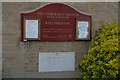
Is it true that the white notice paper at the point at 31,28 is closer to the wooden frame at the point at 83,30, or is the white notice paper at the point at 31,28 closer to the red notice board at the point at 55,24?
the red notice board at the point at 55,24

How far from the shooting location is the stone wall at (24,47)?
246 inches

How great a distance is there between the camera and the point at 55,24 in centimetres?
634

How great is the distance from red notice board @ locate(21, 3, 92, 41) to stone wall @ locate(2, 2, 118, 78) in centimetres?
19

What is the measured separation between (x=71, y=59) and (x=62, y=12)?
1.62 m

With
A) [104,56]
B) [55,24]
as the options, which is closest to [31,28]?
[55,24]

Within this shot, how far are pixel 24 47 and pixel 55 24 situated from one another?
4.18 ft

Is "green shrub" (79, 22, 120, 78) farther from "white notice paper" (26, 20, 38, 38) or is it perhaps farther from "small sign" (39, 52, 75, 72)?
"white notice paper" (26, 20, 38, 38)

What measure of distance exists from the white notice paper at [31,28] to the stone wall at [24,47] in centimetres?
27

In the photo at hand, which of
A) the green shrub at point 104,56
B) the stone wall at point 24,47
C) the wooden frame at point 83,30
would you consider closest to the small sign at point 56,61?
the stone wall at point 24,47

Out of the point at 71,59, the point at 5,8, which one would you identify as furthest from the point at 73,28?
the point at 5,8

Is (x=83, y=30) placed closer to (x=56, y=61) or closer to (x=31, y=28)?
(x=56, y=61)

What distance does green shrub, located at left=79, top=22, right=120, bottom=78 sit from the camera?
221 inches

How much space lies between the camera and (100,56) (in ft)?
18.9

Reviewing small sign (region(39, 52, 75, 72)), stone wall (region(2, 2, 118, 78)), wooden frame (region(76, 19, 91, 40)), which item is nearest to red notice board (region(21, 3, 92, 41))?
wooden frame (region(76, 19, 91, 40))
